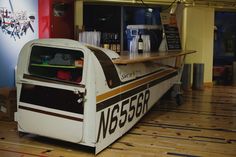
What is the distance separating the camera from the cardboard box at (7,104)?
194 inches

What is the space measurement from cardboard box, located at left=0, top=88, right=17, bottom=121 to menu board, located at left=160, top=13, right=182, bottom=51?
3.10 metres

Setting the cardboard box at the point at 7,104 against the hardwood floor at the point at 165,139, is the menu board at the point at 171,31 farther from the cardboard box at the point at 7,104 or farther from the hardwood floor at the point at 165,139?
the cardboard box at the point at 7,104

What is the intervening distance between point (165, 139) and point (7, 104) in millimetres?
2420

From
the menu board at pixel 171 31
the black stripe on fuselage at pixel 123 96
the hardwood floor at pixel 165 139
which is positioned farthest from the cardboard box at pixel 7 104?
the menu board at pixel 171 31

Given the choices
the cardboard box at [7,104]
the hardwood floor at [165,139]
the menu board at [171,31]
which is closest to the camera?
the hardwood floor at [165,139]

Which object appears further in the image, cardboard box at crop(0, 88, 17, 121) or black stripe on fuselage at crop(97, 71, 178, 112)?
cardboard box at crop(0, 88, 17, 121)

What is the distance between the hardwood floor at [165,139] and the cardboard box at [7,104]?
0.51 feet

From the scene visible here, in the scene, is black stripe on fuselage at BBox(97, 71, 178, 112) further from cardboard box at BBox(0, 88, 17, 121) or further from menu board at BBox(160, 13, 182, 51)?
cardboard box at BBox(0, 88, 17, 121)

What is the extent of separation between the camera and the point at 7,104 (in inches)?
196

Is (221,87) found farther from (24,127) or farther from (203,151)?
(24,127)

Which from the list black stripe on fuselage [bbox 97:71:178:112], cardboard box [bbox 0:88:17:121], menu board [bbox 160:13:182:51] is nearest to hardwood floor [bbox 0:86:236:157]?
cardboard box [bbox 0:88:17:121]

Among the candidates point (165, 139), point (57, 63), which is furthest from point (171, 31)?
point (57, 63)

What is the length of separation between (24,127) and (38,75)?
66 cm

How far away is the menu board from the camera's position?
21.4ft
